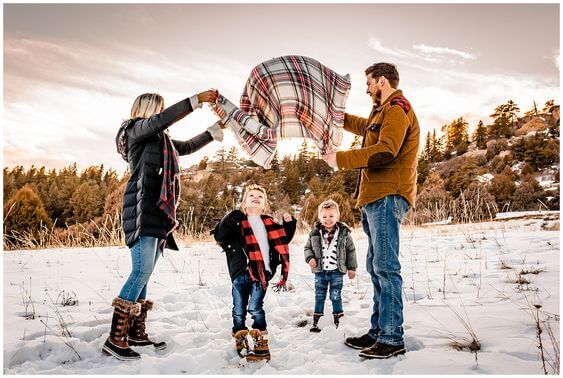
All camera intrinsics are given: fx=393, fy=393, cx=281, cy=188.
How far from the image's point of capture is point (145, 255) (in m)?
3.19

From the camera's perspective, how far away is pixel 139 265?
319 cm

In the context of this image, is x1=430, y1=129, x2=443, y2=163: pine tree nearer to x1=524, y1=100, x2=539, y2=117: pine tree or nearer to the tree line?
the tree line

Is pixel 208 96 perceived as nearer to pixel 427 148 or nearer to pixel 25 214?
pixel 25 214

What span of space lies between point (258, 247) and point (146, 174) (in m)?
1.16

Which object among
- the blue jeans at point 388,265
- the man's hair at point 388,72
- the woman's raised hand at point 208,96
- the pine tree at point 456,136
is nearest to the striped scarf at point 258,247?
the blue jeans at point 388,265

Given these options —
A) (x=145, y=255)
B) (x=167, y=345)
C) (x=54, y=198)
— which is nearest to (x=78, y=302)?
(x=167, y=345)

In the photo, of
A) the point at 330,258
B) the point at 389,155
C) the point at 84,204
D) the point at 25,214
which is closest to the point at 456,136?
the point at 84,204

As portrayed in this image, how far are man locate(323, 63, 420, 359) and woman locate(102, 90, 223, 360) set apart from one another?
53.2 inches

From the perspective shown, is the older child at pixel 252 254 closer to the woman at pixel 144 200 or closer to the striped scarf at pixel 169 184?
the striped scarf at pixel 169 184

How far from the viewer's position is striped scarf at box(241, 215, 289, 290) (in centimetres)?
345

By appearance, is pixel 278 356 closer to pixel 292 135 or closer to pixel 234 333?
pixel 234 333

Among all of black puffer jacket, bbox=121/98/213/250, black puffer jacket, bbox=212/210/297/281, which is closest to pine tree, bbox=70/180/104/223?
black puffer jacket, bbox=121/98/213/250

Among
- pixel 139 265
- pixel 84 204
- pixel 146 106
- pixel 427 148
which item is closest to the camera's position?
pixel 139 265

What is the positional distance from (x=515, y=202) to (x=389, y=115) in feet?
94.8
